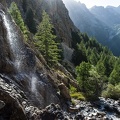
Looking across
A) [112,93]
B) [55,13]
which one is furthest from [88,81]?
[55,13]

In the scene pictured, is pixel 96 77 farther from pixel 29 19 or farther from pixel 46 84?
pixel 29 19

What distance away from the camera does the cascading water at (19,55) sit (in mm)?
45844

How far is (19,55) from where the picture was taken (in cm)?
4969

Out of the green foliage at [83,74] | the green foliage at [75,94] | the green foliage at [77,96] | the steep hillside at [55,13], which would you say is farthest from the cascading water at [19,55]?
the steep hillside at [55,13]

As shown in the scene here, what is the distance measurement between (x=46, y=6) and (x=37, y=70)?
349 ft

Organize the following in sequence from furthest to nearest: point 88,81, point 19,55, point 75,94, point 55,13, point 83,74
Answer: point 55,13 → point 83,74 → point 88,81 → point 75,94 → point 19,55

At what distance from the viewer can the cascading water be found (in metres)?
45.8

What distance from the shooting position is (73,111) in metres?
51.8

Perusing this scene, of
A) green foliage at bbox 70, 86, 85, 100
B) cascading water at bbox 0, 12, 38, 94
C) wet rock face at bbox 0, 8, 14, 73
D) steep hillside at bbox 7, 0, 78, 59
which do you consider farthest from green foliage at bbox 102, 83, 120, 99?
steep hillside at bbox 7, 0, 78, 59

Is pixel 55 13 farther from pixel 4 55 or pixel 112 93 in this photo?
pixel 4 55

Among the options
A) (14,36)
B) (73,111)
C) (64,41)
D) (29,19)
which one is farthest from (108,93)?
(64,41)

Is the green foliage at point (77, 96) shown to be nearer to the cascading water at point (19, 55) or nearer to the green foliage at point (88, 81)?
the green foliage at point (88, 81)

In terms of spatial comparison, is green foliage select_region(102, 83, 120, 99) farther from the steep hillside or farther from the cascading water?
the steep hillside

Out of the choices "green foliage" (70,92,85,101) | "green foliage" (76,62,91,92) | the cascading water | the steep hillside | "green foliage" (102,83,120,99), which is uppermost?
the steep hillside
